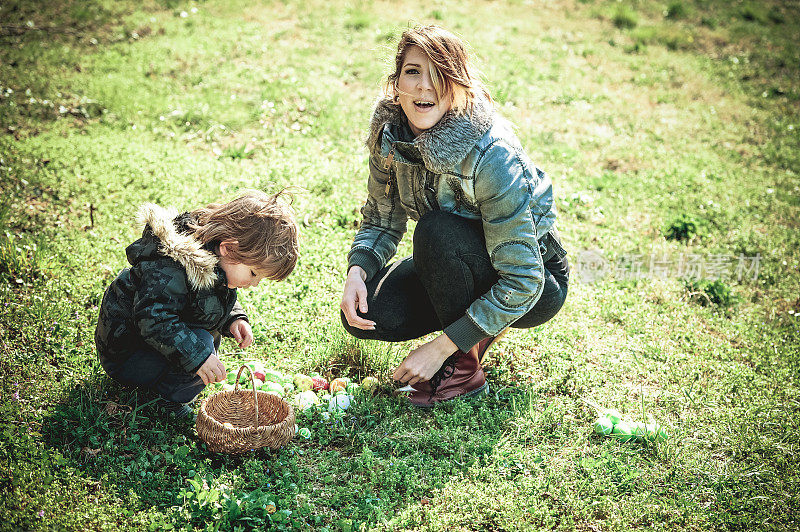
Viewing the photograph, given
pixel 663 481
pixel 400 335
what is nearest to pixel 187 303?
pixel 400 335

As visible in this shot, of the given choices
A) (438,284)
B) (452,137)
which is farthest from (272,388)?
(452,137)

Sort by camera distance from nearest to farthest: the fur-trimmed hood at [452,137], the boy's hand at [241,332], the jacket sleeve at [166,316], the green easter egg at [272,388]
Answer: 1. the jacket sleeve at [166,316]
2. the fur-trimmed hood at [452,137]
3. the boy's hand at [241,332]
4. the green easter egg at [272,388]

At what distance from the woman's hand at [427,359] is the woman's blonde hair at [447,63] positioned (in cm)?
108

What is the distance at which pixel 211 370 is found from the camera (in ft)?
9.59

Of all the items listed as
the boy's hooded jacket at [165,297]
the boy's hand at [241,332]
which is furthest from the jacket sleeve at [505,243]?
the boy's hooded jacket at [165,297]

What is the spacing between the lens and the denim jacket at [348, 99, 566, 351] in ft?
9.81

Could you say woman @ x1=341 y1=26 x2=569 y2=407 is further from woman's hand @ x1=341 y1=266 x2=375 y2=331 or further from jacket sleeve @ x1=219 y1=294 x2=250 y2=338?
jacket sleeve @ x1=219 y1=294 x2=250 y2=338

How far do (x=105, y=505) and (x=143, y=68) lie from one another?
516 cm

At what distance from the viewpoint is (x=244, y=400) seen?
10.4 ft

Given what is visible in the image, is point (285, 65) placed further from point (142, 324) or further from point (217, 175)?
point (142, 324)

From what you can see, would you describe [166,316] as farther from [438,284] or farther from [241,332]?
[438,284]

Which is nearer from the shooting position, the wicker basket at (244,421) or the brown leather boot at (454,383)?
the wicker basket at (244,421)

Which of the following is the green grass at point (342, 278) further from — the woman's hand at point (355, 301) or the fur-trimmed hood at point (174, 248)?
the fur-trimmed hood at point (174, 248)

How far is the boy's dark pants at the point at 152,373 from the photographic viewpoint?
311 centimetres
